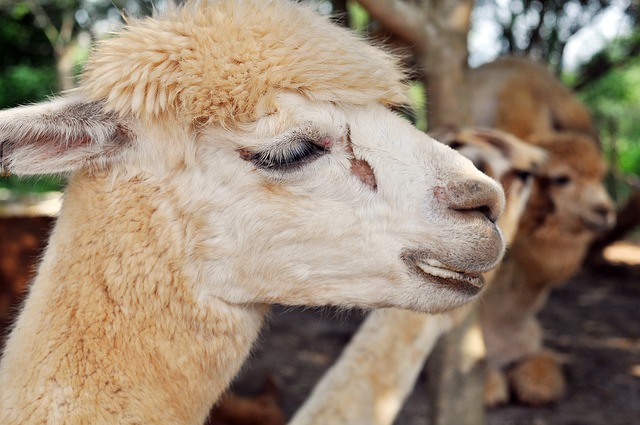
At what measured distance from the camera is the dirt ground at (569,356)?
16.5 feet

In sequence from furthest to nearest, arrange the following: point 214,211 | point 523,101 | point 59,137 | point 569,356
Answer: point 569,356 < point 523,101 < point 214,211 < point 59,137

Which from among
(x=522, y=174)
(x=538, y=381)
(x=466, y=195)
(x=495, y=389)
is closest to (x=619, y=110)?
(x=538, y=381)

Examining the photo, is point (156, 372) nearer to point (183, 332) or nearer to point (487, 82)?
point (183, 332)

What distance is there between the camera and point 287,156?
177 cm

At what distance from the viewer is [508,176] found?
10.3ft

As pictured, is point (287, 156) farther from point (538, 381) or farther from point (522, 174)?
point (538, 381)

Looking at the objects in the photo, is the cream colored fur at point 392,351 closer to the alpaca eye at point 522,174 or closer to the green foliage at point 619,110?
the alpaca eye at point 522,174

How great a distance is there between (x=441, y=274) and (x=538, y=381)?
375cm

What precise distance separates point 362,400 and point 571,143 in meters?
3.21

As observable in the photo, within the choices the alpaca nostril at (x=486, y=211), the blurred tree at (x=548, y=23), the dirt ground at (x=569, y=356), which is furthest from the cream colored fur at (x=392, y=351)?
the blurred tree at (x=548, y=23)

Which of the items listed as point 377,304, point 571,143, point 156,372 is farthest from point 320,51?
point 571,143

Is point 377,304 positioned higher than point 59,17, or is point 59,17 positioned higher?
point 377,304

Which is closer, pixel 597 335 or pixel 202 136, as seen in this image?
pixel 202 136

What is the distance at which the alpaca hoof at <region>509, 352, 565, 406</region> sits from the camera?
16.8ft
